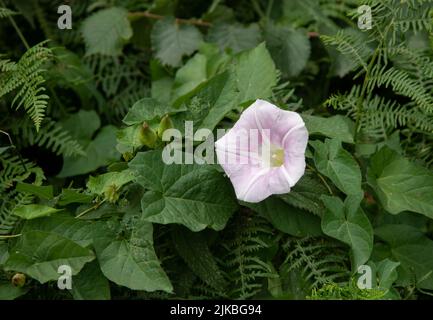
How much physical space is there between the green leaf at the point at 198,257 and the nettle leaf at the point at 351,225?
0.24m

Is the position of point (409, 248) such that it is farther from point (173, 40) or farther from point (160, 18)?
point (160, 18)

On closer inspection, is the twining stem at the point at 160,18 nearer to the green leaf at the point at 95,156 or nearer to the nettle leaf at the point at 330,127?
the green leaf at the point at 95,156

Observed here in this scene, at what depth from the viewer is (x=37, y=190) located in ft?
4.35

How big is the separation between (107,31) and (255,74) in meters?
0.57

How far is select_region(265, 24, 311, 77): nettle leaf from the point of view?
5.98 ft

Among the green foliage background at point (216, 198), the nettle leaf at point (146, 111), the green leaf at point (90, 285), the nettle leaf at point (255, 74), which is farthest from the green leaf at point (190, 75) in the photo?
the green leaf at point (90, 285)

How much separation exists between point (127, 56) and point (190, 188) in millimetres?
830

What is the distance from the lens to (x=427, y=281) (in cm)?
136

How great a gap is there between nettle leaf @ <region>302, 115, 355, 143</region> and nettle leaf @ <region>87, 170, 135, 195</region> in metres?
0.40

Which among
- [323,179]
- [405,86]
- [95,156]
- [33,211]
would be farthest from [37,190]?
[405,86]

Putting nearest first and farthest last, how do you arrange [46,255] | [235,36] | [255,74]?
[46,255] → [255,74] → [235,36]

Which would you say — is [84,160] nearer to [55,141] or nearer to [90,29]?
[55,141]

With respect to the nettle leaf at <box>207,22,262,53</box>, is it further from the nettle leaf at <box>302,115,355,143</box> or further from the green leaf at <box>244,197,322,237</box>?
the green leaf at <box>244,197,322,237</box>

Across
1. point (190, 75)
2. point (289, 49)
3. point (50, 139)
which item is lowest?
point (50, 139)
